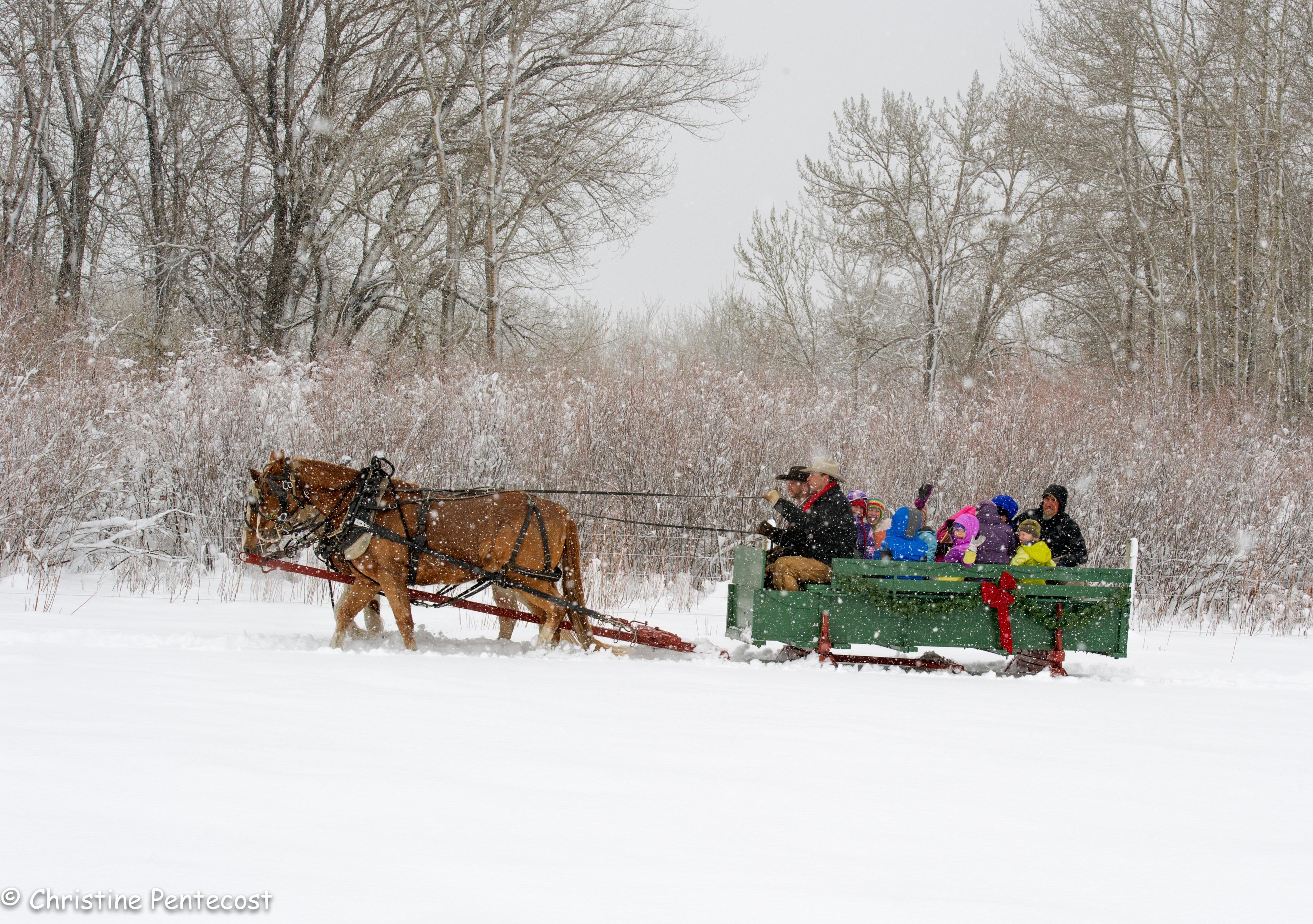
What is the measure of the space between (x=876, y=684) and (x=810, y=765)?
228cm

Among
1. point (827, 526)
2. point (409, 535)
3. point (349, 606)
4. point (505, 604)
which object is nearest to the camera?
point (349, 606)

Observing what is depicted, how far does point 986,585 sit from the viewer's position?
22.0 feet

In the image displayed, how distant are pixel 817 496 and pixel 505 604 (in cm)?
233

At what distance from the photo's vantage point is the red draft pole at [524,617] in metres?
6.48

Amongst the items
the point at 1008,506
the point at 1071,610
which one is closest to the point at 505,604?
the point at 1071,610

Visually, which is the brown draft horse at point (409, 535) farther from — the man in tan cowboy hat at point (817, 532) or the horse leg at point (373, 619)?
the man in tan cowboy hat at point (817, 532)

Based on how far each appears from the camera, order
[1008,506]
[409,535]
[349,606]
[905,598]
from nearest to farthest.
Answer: [349,606], [409,535], [905,598], [1008,506]

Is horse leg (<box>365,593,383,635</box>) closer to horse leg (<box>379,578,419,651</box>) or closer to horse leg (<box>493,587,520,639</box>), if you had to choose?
horse leg (<box>379,578,419,651</box>)

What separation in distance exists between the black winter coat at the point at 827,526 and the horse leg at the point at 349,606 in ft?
8.90

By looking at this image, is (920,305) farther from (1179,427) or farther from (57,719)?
(57,719)

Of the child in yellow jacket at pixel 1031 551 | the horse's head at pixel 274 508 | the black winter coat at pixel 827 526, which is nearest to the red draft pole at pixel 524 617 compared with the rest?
the horse's head at pixel 274 508

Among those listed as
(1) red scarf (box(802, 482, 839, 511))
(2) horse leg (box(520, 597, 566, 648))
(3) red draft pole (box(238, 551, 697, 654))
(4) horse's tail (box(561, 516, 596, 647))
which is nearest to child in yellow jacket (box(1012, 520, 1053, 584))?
(1) red scarf (box(802, 482, 839, 511))

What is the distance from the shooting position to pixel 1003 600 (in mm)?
6664

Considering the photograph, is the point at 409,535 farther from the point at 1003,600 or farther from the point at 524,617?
the point at 1003,600
